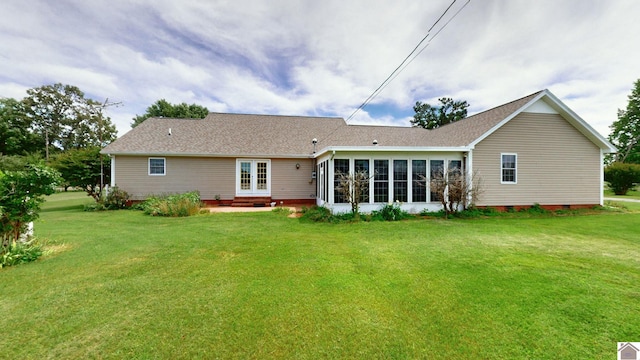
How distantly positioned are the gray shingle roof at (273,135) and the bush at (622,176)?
66.5 feet

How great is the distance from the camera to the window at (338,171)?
10.3m

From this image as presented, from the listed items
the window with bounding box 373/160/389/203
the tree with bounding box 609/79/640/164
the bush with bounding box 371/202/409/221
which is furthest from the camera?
the tree with bounding box 609/79/640/164

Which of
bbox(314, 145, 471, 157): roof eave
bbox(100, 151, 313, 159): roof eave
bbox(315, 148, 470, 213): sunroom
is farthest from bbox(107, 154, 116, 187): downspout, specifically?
bbox(314, 145, 471, 157): roof eave

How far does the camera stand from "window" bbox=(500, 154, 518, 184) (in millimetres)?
A: 11250

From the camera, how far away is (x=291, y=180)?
14.2 meters

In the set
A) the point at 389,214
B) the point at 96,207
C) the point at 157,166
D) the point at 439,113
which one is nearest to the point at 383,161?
the point at 389,214

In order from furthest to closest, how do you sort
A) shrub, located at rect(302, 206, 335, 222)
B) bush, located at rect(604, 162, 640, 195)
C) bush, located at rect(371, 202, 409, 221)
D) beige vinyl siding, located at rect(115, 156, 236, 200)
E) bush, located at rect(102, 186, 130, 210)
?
bush, located at rect(604, 162, 640, 195), beige vinyl siding, located at rect(115, 156, 236, 200), bush, located at rect(102, 186, 130, 210), bush, located at rect(371, 202, 409, 221), shrub, located at rect(302, 206, 335, 222)

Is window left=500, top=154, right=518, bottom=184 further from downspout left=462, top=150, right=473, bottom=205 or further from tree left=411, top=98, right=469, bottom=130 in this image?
tree left=411, top=98, right=469, bottom=130

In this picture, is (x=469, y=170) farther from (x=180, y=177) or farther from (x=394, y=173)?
(x=180, y=177)

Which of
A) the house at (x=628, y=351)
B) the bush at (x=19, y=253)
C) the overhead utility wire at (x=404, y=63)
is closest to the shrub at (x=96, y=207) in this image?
the bush at (x=19, y=253)

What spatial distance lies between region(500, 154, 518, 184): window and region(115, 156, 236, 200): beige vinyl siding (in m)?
13.6

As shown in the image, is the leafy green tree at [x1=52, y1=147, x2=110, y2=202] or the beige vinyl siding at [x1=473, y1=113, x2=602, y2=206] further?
the leafy green tree at [x1=52, y1=147, x2=110, y2=202]

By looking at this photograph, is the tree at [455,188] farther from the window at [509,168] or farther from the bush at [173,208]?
the bush at [173,208]

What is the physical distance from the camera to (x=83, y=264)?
15.5 ft
